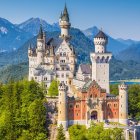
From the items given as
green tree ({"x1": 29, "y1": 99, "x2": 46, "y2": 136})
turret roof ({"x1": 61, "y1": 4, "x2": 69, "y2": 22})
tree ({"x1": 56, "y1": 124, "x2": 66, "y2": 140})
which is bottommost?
tree ({"x1": 56, "y1": 124, "x2": 66, "y2": 140})

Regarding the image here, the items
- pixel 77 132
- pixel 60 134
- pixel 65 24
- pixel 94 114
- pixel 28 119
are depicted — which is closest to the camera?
pixel 60 134

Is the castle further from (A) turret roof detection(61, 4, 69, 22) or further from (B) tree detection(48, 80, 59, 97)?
(A) turret roof detection(61, 4, 69, 22)

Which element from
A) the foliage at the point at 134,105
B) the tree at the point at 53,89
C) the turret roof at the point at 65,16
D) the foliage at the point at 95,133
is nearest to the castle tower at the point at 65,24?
the turret roof at the point at 65,16

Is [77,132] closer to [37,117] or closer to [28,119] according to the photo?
[37,117]

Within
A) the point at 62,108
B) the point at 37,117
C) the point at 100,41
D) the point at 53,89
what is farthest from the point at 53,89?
the point at 37,117

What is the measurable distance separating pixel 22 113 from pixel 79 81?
16.5m

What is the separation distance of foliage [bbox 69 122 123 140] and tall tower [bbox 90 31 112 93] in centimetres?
1245

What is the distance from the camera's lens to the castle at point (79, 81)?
9069 centimetres

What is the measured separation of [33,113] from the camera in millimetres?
88875

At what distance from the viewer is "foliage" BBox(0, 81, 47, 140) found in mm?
88938

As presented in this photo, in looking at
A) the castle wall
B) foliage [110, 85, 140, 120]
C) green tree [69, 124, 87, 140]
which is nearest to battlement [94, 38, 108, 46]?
the castle wall

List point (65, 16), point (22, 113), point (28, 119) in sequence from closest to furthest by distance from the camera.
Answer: point (28, 119) → point (22, 113) → point (65, 16)

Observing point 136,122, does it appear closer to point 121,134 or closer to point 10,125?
point 121,134

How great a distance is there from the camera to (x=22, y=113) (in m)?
92.4
